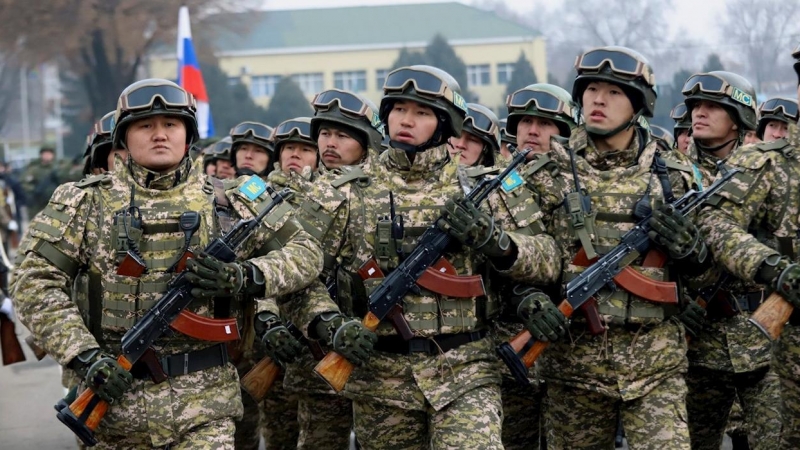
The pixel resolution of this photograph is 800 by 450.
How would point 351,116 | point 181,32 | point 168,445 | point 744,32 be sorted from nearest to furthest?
point 168,445 < point 351,116 < point 181,32 < point 744,32

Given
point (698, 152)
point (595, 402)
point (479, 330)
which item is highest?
point (698, 152)

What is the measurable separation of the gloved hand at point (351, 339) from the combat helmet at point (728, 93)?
3263 millimetres

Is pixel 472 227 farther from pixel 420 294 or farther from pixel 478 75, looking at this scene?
pixel 478 75

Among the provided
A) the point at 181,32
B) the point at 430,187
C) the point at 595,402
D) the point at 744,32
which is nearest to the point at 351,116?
the point at 430,187

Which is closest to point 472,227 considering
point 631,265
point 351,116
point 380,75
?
point 631,265

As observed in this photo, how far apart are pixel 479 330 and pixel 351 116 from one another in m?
2.42

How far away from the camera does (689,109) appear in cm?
820

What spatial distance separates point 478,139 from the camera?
8.15 meters

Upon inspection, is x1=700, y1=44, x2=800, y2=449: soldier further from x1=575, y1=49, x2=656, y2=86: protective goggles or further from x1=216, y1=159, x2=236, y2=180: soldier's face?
x1=216, y1=159, x2=236, y2=180: soldier's face

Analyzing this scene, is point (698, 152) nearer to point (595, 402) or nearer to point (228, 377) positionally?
point (595, 402)

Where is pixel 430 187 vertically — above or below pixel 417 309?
above

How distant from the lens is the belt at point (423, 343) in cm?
579

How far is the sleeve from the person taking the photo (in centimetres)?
530

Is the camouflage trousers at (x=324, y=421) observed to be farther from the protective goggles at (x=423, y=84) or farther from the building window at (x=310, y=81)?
the building window at (x=310, y=81)
